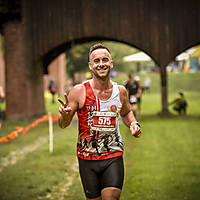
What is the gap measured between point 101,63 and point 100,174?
117cm

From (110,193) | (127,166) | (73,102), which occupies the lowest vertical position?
(127,166)

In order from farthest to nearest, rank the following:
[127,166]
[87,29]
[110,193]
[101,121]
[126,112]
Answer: [87,29]
[127,166]
[126,112]
[101,121]
[110,193]

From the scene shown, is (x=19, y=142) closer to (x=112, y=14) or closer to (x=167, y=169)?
(x=167, y=169)

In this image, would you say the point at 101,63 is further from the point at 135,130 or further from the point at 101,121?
the point at 135,130

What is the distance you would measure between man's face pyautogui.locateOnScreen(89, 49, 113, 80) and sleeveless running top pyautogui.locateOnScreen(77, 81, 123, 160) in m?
0.21

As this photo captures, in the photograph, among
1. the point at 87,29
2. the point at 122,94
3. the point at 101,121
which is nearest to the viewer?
Answer: the point at 101,121

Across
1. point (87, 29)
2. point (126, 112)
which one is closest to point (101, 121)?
point (126, 112)

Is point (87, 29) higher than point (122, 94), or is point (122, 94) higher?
point (87, 29)

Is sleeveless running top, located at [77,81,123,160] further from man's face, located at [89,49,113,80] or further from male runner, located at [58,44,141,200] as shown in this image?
man's face, located at [89,49,113,80]

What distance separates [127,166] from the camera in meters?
8.20

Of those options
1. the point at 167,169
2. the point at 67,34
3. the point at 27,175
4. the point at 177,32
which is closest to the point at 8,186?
the point at 27,175

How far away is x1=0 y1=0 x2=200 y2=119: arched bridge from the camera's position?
53.6ft

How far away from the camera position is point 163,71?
16.8 metres

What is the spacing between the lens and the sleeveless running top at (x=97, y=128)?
3.79m
